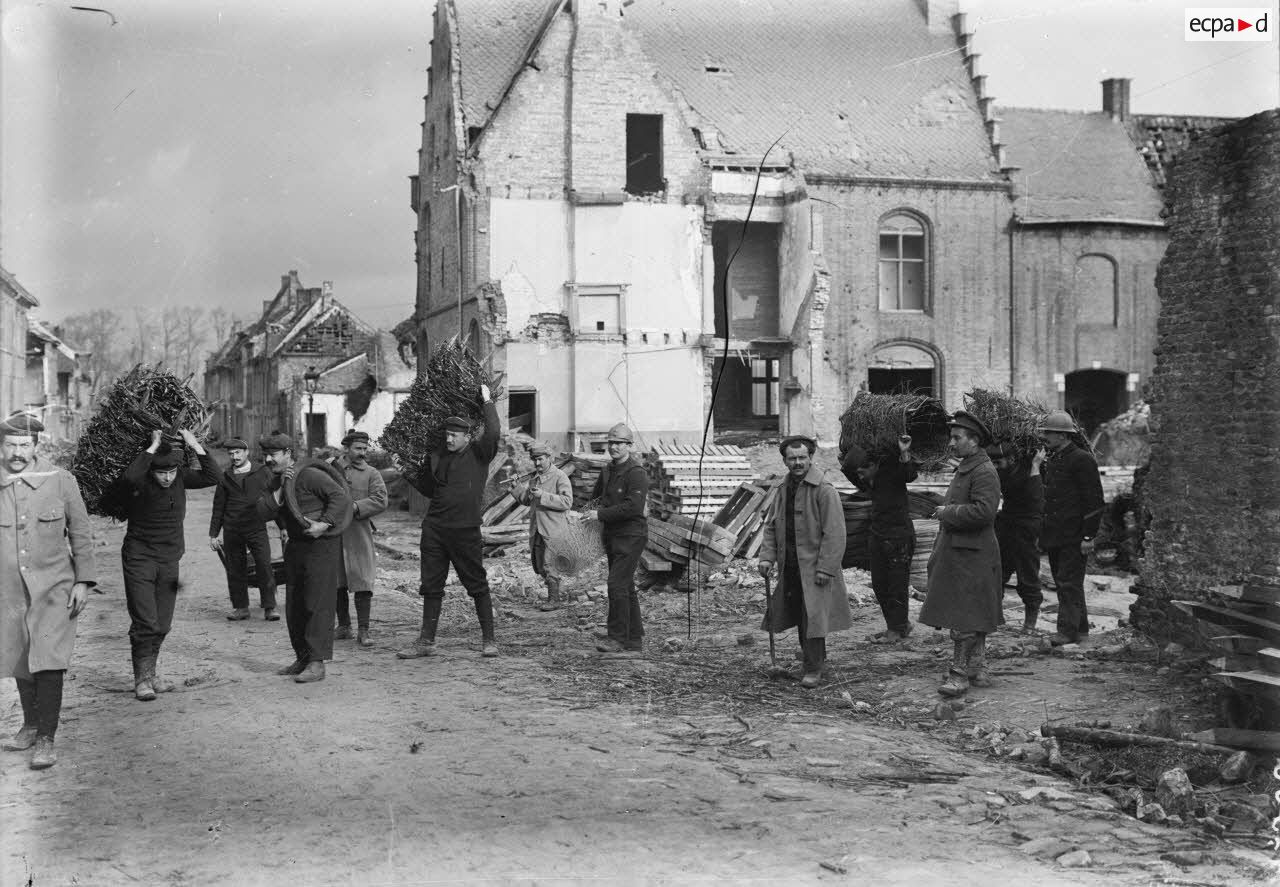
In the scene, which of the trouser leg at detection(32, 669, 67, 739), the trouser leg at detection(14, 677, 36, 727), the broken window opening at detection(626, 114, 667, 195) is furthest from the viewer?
the broken window opening at detection(626, 114, 667, 195)

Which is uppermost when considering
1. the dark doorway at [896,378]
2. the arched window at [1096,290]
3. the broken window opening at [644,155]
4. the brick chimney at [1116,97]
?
the brick chimney at [1116,97]

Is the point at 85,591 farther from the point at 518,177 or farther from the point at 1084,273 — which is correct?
the point at 1084,273

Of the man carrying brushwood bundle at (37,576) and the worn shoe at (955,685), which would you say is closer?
the man carrying brushwood bundle at (37,576)

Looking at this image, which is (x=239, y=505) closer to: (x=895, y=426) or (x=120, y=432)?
(x=120, y=432)

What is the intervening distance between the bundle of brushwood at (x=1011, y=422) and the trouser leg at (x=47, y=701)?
7564mm

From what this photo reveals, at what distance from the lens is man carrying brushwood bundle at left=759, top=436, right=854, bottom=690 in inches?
344

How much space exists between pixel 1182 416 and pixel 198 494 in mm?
37036

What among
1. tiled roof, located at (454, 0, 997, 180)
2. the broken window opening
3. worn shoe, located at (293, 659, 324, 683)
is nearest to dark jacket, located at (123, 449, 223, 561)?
worn shoe, located at (293, 659, 324, 683)

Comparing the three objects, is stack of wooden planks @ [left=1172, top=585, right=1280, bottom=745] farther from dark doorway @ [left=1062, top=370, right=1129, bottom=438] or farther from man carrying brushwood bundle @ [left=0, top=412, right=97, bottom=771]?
dark doorway @ [left=1062, top=370, right=1129, bottom=438]

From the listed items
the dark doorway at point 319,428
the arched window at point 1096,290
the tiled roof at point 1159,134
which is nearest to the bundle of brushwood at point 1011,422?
the arched window at point 1096,290

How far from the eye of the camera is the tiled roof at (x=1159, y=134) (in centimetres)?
3681

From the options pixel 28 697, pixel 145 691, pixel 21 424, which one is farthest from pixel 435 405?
pixel 28 697

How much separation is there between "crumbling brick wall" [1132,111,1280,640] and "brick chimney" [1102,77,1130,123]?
1167 inches

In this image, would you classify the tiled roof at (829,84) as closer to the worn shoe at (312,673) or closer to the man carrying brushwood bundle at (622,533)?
the man carrying brushwood bundle at (622,533)
